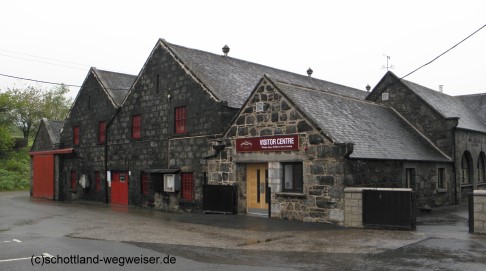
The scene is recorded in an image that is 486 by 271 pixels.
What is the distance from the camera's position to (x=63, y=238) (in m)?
13.3

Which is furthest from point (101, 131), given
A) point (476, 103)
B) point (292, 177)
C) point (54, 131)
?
point (476, 103)

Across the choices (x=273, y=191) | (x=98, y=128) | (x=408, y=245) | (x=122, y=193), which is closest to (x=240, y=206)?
(x=273, y=191)

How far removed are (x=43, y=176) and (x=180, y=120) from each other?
51.1 feet

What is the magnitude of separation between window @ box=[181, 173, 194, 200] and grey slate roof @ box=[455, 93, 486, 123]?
→ 18.4m

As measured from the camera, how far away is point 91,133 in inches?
1140

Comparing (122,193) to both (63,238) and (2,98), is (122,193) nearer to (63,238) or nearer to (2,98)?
(63,238)

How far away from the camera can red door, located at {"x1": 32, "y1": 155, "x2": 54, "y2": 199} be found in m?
31.6

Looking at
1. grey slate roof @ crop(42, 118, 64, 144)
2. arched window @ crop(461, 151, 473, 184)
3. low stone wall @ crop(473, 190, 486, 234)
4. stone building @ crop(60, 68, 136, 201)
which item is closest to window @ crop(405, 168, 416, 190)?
arched window @ crop(461, 151, 473, 184)

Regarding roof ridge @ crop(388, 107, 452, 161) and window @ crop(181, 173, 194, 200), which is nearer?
window @ crop(181, 173, 194, 200)

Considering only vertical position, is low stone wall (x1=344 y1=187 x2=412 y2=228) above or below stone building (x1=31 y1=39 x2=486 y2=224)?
below

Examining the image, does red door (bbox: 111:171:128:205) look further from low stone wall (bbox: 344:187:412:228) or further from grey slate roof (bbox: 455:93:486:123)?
grey slate roof (bbox: 455:93:486:123)

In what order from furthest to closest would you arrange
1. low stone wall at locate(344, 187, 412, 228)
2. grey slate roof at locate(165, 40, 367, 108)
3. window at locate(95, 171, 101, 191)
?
window at locate(95, 171, 101, 191), grey slate roof at locate(165, 40, 367, 108), low stone wall at locate(344, 187, 412, 228)

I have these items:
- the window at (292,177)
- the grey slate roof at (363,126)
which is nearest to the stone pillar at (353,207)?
the grey slate roof at (363,126)

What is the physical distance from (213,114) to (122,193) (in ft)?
29.0
